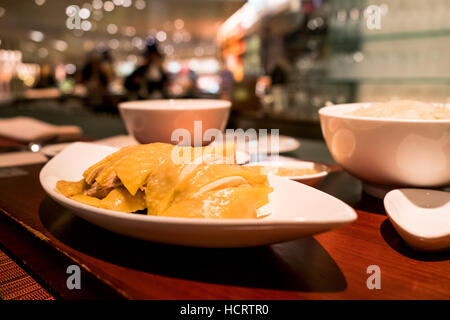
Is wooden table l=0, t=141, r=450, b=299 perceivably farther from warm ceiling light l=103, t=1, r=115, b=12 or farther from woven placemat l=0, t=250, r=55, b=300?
warm ceiling light l=103, t=1, r=115, b=12

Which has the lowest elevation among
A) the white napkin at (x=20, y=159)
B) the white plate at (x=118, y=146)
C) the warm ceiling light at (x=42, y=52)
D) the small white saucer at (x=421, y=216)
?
the small white saucer at (x=421, y=216)

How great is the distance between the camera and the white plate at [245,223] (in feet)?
1.33

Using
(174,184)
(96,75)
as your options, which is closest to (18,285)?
(174,184)

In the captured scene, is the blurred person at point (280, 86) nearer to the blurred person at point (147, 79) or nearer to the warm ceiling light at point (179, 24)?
the blurred person at point (147, 79)

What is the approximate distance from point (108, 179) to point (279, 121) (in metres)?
1.90

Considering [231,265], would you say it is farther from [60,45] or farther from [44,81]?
[60,45]

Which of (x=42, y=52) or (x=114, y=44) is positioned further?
(x=114, y=44)

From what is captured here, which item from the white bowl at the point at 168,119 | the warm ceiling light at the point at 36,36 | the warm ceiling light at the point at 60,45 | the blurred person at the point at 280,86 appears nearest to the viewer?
the white bowl at the point at 168,119

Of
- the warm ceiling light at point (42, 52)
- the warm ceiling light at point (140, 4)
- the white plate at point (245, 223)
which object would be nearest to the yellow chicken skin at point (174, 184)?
the white plate at point (245, 223)

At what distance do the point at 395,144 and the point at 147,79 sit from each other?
258cm

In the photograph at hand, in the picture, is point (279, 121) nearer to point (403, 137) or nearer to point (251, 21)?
point (403, 137)

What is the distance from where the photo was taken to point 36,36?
11570 mm

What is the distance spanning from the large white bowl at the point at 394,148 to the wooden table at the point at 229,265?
11cm

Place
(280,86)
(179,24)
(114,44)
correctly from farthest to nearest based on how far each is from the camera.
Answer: (114,44) → (179,24) → (280,86)
